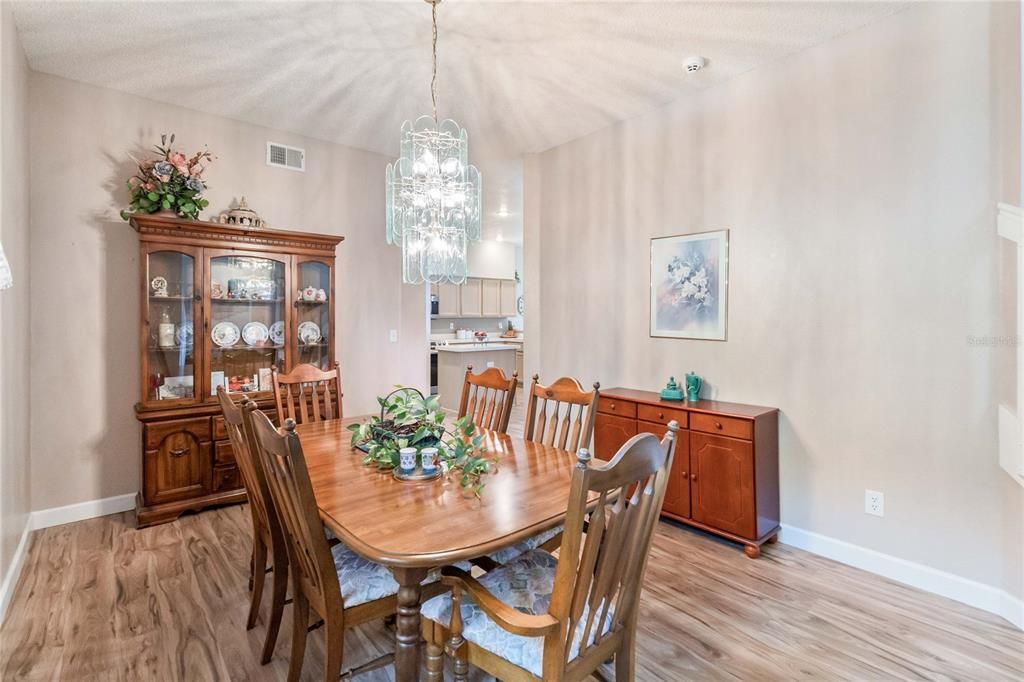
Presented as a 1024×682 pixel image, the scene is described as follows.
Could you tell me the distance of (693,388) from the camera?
3.27m

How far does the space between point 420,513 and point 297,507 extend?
1.13 feet

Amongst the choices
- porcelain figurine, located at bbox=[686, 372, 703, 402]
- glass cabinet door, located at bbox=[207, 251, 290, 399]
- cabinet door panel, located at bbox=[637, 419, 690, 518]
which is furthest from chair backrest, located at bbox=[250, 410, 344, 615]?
porcelain figurine, located at bbox=[686, 372, 703, 402]

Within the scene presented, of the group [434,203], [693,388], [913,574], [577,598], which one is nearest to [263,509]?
[577,598]

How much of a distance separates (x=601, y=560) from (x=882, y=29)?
3.00 meters

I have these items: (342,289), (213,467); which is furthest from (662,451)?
(342,289)

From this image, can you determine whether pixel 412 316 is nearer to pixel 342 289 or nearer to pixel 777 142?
pixel 342 289

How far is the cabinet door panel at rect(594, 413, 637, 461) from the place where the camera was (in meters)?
3.36

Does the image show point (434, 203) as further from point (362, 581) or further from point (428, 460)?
point (362, 581)

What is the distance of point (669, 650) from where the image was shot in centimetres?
199

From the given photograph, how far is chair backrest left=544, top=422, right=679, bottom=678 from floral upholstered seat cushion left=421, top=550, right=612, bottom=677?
73 millimetres

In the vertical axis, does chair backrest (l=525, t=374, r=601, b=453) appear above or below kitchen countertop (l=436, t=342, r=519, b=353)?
below

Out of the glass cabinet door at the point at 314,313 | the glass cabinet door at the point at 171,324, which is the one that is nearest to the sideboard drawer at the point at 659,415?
the glass cabinet door at the point at 314,313

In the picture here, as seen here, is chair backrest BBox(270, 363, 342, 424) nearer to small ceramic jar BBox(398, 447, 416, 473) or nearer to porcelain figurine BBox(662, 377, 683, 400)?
small ceramic jar BBox(398, 447, 416, 473)

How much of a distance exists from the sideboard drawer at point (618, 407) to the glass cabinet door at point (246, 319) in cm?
240
